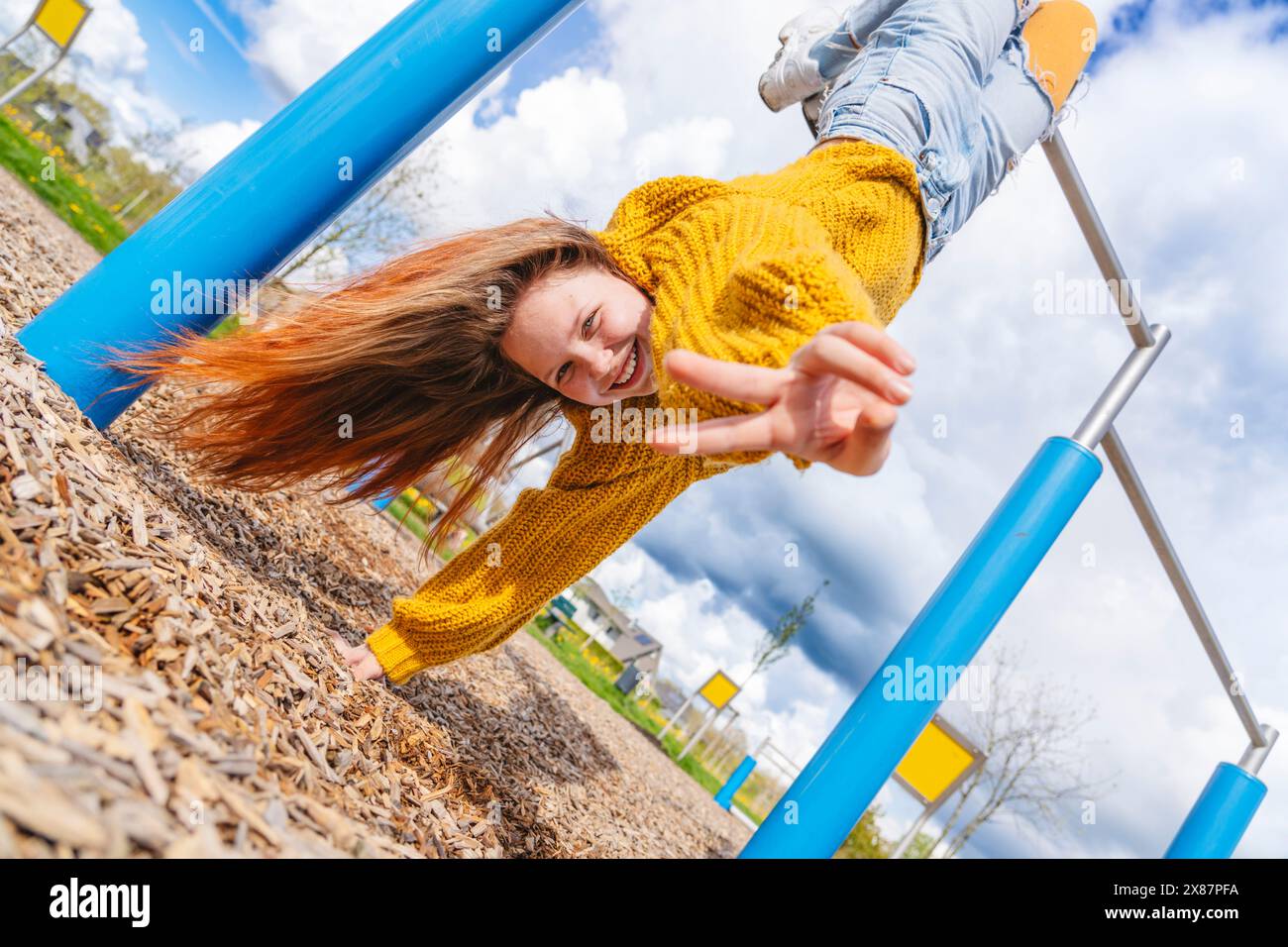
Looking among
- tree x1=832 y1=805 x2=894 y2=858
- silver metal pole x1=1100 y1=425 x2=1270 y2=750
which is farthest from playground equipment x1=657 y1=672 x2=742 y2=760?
silver metal pole x1=1100 y1=425 x2=1270 y2=750

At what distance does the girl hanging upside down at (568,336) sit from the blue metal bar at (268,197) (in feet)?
0.43

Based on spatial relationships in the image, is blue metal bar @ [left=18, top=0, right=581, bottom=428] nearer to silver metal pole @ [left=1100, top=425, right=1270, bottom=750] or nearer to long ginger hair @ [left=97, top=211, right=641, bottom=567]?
long ginger hair @ [left=97, top=211, right=641, bottom=567]

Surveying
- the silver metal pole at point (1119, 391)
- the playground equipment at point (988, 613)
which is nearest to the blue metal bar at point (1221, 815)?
the playground equipment at point (988, 613)

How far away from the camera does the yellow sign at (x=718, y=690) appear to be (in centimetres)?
1266

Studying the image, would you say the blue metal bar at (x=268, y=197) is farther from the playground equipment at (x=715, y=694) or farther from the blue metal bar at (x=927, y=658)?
the playground equipment at (x=715, y=694)

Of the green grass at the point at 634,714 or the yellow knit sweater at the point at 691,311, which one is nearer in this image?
the yellow knit sweater at the point at 691,311

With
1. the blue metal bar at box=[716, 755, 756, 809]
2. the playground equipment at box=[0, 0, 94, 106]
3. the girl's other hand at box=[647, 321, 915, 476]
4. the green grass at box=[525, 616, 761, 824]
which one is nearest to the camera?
the girl's other hand at box=[647, 321, 915, 476]

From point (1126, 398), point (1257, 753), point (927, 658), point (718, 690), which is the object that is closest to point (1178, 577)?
point (1257, 753)

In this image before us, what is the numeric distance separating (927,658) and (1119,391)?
5.15ft

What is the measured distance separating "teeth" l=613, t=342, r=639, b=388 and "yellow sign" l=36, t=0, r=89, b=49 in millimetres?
11357

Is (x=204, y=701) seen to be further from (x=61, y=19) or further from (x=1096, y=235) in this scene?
(x=61, y=19)

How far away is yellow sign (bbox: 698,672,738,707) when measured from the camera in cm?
1266
